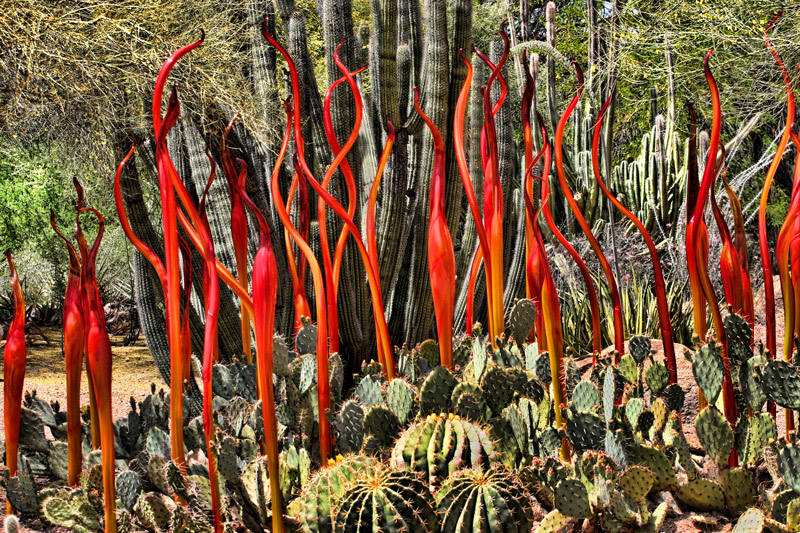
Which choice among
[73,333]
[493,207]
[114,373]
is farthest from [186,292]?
[114,373]

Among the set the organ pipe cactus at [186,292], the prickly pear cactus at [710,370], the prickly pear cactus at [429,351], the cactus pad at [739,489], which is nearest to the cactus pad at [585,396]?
the prickly pear cactus at [710,370]

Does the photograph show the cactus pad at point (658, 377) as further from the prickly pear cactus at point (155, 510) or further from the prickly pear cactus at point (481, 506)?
the prickly pear cactus at point (155, 510)

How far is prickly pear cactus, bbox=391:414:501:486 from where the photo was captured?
1.78 meters

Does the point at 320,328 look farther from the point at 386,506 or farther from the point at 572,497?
the point at 572,497

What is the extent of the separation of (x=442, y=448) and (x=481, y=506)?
268 mm

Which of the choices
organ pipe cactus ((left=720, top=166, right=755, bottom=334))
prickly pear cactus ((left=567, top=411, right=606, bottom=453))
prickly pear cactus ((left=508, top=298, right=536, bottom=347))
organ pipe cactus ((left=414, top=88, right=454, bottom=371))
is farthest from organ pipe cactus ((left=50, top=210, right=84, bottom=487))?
organ pipe cactus ((left=720, top=166, right=755, bottom=334))

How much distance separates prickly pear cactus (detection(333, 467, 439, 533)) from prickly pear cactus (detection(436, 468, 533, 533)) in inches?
2.2

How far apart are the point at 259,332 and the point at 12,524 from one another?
2.84 feet

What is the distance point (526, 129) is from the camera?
93.6 inches

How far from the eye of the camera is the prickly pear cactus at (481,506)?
1538mm

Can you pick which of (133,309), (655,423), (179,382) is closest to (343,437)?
(179,382)

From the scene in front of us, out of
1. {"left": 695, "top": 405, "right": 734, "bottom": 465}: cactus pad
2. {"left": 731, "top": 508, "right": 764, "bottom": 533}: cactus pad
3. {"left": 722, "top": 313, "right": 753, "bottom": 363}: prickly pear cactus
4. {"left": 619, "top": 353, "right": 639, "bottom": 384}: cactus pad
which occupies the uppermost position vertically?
{"left": 722, "top": 313, "right": 753, "bottom": 363}: prickly pear cactus

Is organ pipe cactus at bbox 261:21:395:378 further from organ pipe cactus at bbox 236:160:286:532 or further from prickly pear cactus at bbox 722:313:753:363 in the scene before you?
prickly pear cactus at bbox 722:313:753:363

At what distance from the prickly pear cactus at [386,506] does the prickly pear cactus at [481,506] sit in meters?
0.06
